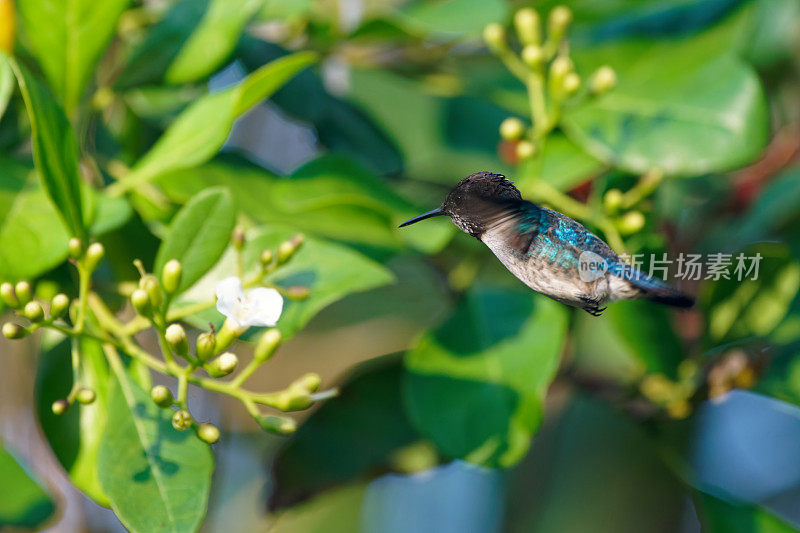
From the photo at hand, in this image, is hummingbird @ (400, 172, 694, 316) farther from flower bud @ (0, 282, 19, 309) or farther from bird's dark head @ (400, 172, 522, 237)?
flower bud @ (0, 282, 19, 309)

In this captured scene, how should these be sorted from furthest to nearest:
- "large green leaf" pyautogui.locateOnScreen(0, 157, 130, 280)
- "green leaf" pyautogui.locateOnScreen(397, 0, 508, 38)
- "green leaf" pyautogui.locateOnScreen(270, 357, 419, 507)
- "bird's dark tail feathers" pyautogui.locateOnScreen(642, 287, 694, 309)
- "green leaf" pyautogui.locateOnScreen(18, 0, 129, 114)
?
"green leaf" pyautogui.locateOnScreen(270, 357, 419, 507) → "green leaf" pyautogui.locateOnScreen(397, 0, 508, 38) → "green leaf" pyautogui.locateOnScreen(18, 0, 129, 114) → "large green leaf" pyautogui.locateOnScreen(0, 157, 130, 280) → "bird's dark tail feathers" pyautogui.locateOnScreen(642, 287, 694, 309)

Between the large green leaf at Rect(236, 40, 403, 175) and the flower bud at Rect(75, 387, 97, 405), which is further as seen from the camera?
the large green leaf at Rect(236, 40, 403, 175)

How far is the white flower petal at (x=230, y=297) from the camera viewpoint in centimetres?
69

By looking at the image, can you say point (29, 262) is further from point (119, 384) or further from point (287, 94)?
point (287, 94)

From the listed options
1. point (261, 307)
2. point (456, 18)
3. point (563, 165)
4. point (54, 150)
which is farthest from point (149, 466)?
point (456, 18)

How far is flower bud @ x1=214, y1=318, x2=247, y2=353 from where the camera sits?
28.0 inches

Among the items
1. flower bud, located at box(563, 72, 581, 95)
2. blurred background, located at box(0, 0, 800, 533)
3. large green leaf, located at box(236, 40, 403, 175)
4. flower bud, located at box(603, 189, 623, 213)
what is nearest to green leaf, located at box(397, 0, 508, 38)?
blurred background, located at box(0, 0, 800, 533)

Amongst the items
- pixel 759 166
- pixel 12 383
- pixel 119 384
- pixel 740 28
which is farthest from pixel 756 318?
pixel 12 383

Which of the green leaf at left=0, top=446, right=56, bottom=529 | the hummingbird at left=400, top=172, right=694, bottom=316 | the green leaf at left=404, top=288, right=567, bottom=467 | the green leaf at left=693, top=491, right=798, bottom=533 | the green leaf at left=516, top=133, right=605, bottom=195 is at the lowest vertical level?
the green leaf at left=693, top=491, right=798, bottom=533

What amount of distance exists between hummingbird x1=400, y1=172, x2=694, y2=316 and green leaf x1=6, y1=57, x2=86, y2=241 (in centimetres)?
40

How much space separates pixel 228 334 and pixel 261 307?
4 cm

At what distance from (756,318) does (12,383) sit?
1417mm

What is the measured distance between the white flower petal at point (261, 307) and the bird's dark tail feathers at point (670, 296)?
1.10ft

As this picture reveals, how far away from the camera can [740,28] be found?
1237 millimetres
